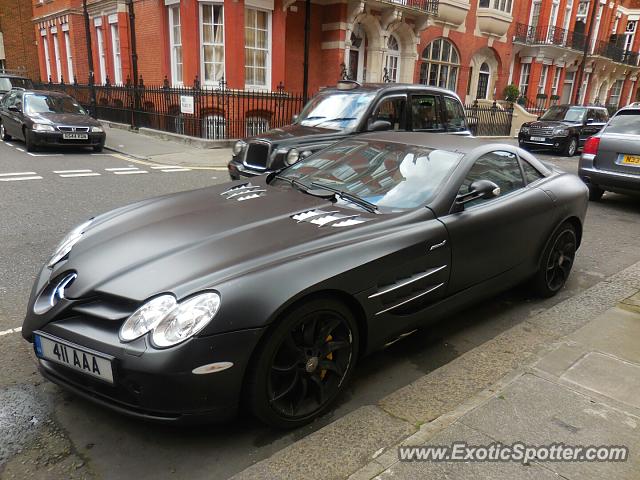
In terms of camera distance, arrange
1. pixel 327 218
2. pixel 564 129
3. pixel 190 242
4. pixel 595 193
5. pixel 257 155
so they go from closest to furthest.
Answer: pixel 190 242, pixel 327 218, pixel 257 155, pixel 595 193, pixel 564 129

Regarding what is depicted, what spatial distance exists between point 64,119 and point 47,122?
47 centimetres

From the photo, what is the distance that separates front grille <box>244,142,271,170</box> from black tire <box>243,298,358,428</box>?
454cm

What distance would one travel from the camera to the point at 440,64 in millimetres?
24656

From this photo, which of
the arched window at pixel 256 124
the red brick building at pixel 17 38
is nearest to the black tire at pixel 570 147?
the arched window at pixel 256 124

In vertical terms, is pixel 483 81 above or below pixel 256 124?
above

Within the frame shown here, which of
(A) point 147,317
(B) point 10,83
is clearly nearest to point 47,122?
(B) point 10,83

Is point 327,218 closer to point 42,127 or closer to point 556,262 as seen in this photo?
point 556,262

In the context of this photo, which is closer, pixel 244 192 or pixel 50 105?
pixel 244 192

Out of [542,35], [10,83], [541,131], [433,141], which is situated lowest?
[541,131]

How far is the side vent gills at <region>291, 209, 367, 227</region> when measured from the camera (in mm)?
3029

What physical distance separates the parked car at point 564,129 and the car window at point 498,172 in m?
14.4

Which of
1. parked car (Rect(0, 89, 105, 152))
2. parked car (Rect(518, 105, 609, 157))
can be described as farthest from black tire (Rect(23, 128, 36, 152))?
parked car (Rect(518, 105, 609, 157))

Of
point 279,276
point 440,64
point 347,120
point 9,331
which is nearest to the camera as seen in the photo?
point 279,276

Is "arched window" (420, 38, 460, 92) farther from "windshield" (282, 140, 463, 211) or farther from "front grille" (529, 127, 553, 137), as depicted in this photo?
"windshield" (282, 140, 463, 211)
